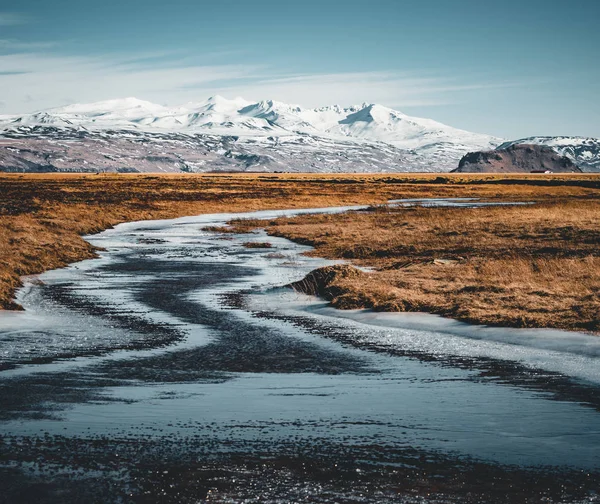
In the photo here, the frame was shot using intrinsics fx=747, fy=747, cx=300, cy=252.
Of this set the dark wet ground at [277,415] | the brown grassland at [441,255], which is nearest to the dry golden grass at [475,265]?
the brown grassland at [441,255]

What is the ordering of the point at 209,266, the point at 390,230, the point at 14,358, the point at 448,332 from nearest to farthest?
the point at 14,358, the point at 448,332, the point at 209,266, the point at 390,230

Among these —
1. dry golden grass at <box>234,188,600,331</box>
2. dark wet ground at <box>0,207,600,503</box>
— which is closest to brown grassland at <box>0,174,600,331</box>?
dry golden grass at <box>234,188,600,331</box>

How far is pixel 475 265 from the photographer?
30094mm

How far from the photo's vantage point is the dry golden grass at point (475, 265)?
20.9 metres

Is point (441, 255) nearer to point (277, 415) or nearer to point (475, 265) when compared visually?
point (475, 265)

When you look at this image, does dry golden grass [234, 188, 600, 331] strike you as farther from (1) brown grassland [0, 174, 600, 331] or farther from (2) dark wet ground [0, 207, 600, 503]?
(2) dark wet ground [0, 207, 600, 503]

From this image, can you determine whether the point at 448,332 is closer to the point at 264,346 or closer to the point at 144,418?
the point at 264,346

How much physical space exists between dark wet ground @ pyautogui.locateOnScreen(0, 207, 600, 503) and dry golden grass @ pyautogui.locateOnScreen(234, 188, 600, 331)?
2.84m

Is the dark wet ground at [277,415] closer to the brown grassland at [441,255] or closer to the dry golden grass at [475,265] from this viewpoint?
the dry golden grass at [475,265]

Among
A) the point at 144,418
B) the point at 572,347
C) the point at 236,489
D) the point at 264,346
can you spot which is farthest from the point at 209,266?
the point at 236,489

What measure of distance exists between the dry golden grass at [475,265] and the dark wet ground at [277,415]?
284 cm

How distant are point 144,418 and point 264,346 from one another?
237 inches

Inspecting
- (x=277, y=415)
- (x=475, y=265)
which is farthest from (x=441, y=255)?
(x=277, y=415)

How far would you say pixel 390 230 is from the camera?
50.8 metres
